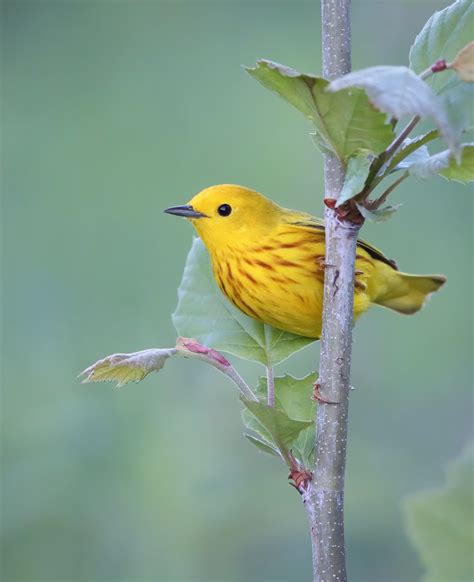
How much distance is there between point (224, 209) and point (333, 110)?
1.51 meters

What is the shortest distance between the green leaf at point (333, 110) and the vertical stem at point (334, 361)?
8 centimetres

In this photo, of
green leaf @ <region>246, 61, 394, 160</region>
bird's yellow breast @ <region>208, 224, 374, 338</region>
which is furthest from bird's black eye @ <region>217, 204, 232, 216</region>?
green leaf @ <region>246, 61, 394, 160</region>

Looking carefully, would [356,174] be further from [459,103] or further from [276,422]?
[276,422]

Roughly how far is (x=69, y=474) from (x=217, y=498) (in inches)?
23.4

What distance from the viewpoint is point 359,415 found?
462 cm

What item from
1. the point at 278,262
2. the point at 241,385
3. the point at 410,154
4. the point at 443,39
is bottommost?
the point at 241,385

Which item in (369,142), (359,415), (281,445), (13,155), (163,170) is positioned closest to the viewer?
(369,142)

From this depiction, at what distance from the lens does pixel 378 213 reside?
55.5 inches

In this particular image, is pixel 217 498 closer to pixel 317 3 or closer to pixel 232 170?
pixel 232 170

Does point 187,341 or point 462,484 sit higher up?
point 187,341

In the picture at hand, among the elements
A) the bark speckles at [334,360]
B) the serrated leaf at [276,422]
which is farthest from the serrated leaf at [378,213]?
the serrated leaf at [276,422]

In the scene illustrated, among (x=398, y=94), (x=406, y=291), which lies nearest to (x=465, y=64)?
(x=398, y=94)

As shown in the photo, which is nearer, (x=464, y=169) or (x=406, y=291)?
(x=464, y=169)

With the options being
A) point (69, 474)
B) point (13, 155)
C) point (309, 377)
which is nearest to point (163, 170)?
point (13, 155)
